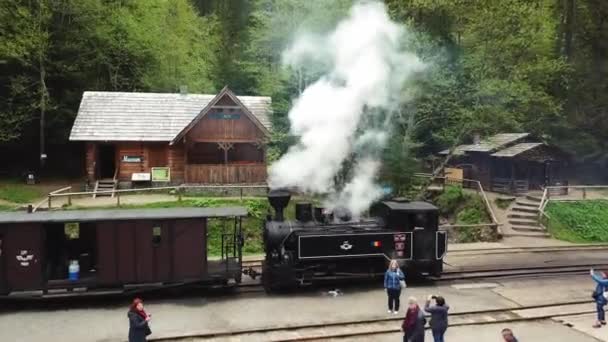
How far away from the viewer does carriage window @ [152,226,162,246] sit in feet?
41.7

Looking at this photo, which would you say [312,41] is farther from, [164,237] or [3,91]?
[3,91]

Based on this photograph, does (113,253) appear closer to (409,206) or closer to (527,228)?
(409,206)

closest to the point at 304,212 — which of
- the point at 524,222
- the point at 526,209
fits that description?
the point at 524,222

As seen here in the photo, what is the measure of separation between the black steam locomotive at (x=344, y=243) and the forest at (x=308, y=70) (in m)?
7.05

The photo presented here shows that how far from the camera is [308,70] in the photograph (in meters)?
23.7

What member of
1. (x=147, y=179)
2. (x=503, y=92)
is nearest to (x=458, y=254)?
(x=503, y=92)

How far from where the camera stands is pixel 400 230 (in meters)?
14.3

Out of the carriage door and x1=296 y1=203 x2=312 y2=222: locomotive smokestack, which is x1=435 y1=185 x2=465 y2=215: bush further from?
the carriage door

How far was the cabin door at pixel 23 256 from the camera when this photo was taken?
12039 millimetres

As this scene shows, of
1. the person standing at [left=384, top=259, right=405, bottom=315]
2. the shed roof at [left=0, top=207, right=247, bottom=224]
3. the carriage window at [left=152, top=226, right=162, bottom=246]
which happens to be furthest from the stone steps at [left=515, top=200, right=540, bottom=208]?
the carriage window at [left=152, top=226, right=162, bottom=246]

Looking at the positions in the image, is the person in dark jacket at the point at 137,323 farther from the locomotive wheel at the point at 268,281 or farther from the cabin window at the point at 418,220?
the cabin window at the point at 418,220

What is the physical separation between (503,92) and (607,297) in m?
14.3

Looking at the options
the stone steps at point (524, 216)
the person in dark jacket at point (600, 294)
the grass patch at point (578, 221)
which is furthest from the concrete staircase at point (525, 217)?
the person in dark jacket at point (600, 294)

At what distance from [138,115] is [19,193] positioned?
25.2ft
